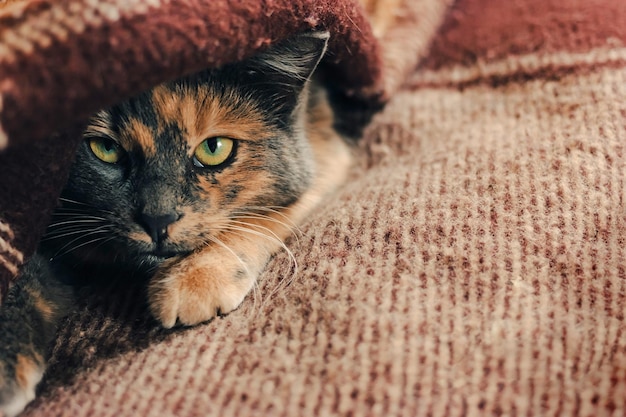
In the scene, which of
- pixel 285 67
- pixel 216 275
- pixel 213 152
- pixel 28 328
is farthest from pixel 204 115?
pixel 28 328

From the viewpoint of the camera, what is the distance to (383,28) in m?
1.58

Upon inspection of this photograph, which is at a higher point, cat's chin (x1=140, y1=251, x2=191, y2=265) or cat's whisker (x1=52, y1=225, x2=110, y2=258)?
cat's whisker (x1=52, y1=225, x2=110, y2=258)

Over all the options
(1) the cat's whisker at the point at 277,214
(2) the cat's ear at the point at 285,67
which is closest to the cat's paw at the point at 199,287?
(1) the cat's whisker at the point at 277,214

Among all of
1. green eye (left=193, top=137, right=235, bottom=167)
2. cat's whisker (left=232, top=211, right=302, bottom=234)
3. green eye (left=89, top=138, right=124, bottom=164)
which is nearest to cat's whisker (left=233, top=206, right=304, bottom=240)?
cat's whisker (left=232, top=211, right=302, bottom=234)

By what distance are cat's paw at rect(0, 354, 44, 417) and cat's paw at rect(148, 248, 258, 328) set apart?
19 cm

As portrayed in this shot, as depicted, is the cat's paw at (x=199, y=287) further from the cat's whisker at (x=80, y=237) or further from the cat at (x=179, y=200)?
the cat's whisker at (x=80, y=237)

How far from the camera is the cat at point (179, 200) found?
900 mm

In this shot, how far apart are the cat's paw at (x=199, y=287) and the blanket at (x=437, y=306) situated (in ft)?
0.08

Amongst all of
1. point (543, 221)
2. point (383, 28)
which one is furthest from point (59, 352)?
point (383, 28)

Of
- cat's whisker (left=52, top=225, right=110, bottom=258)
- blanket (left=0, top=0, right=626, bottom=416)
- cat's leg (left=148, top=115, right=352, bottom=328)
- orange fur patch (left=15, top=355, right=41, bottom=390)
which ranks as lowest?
blanket (left=0, top=0, right=626, bottom=416)

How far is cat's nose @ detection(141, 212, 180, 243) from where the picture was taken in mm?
900

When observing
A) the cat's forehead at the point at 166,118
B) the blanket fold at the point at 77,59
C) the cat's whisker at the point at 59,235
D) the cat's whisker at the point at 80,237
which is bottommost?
the cat's whisker at the point at 80,237

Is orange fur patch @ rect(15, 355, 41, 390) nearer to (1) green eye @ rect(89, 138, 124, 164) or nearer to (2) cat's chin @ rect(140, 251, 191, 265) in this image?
(2) cat's chin @ rect(140, 251, 191, 265)

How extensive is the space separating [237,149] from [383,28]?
28.9 inches
